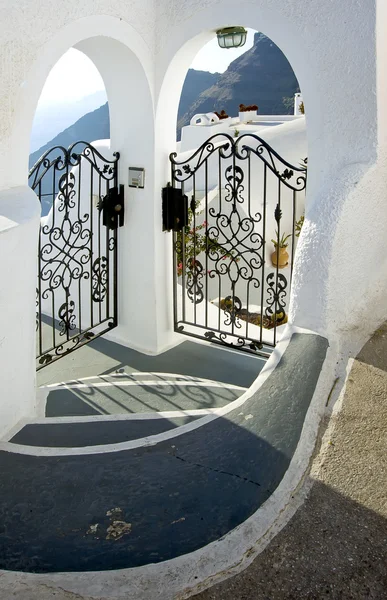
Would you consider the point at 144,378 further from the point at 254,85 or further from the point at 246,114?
the point at 254,85

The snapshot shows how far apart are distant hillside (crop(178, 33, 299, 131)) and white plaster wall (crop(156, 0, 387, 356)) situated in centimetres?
4208

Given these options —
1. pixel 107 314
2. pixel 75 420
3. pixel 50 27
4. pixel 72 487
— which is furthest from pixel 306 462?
pixel 107 314

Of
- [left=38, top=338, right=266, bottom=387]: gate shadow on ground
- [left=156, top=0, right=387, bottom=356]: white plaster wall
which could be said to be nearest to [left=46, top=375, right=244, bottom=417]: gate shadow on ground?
[left=38, top=338, right=266, bottom=387]: gate shadow on ground

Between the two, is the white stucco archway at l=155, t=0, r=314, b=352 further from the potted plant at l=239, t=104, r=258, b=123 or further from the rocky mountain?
the rocky mountain

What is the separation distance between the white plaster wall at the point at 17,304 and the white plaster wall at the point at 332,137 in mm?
1637

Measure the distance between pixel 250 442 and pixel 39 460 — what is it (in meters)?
1.01

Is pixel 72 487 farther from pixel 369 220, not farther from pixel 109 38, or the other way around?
pixel 109 38

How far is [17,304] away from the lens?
11.5 ft

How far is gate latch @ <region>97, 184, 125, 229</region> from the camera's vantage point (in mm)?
5781

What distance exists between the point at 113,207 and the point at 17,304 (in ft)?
8.28

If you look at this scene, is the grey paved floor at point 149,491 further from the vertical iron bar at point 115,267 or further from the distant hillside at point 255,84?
the distant hillside at point 255,84

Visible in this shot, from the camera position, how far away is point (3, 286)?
3.31m

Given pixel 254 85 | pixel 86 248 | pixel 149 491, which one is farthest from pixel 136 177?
pixel 254 85

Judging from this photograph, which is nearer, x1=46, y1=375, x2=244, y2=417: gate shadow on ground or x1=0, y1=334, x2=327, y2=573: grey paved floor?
x1=0, y1=334, x2=327, y2=573: grey paved floor
